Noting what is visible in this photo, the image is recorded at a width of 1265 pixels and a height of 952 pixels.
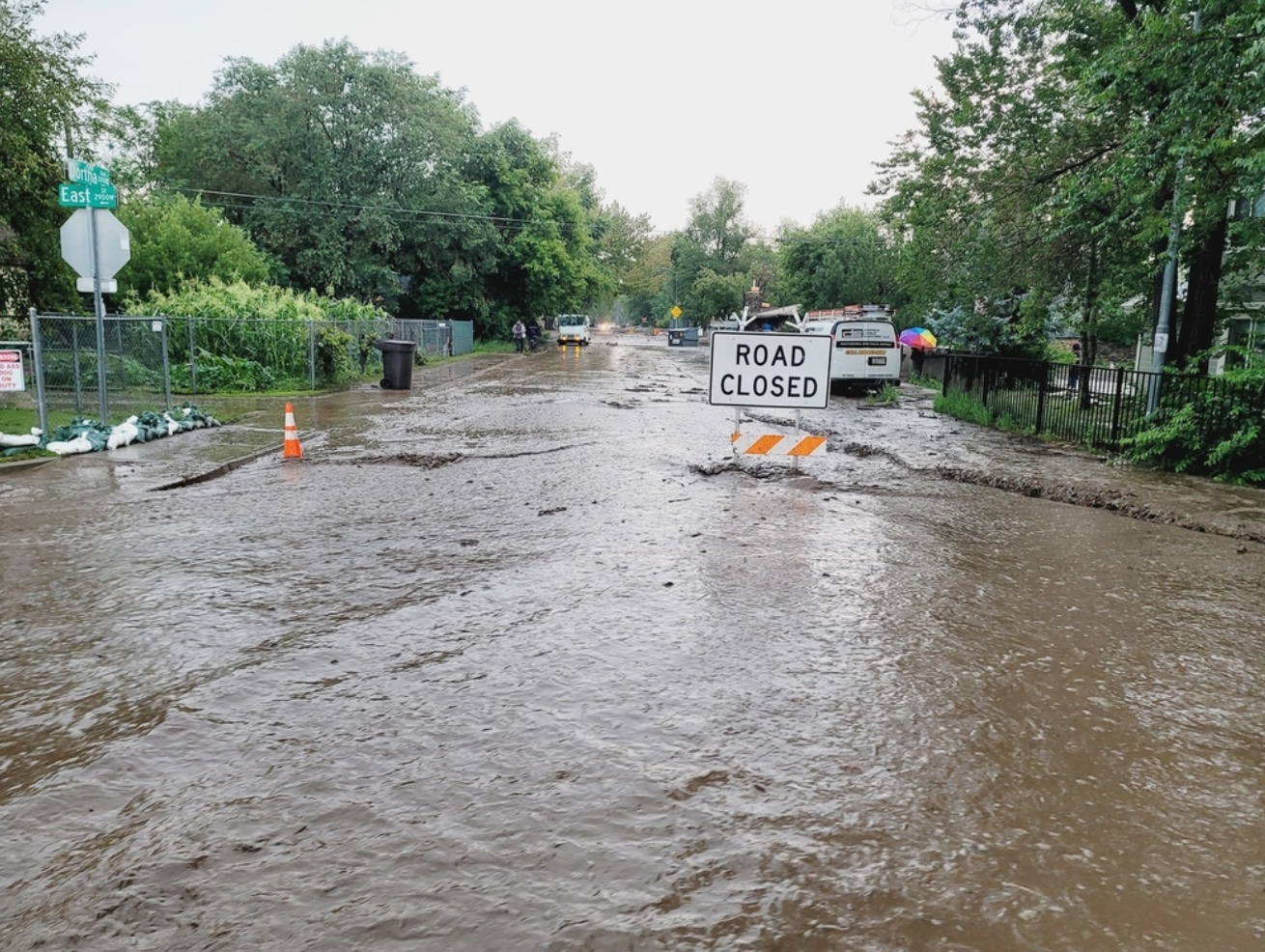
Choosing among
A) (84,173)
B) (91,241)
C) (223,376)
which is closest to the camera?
(84,173)

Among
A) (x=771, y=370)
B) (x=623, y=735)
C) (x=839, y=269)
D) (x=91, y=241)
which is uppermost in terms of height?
(x=839, y=269)

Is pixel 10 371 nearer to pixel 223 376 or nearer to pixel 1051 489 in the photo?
pixel 223 376

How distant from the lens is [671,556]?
7422mm

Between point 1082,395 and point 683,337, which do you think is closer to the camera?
point 1082,395

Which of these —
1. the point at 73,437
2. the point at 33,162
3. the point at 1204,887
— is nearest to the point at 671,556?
the point at 1204,887

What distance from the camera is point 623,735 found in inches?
164

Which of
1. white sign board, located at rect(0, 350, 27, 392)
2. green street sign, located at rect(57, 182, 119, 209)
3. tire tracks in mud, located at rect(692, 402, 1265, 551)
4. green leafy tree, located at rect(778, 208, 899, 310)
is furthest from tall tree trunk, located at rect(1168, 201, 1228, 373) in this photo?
green leafy tree, located at rect(778, 208, 899, 310)

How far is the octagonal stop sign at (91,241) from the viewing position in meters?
12.9

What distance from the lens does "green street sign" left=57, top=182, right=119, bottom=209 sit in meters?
12.5

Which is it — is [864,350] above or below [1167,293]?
below

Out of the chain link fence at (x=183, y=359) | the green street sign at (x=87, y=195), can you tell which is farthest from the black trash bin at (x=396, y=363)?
the green street sign at (x=87, y=195)

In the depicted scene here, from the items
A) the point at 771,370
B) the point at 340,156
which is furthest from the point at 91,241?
the point at 340,156

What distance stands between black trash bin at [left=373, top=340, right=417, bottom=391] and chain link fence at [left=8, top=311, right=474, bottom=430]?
46.6 inches

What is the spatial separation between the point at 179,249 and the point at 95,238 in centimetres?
1867
